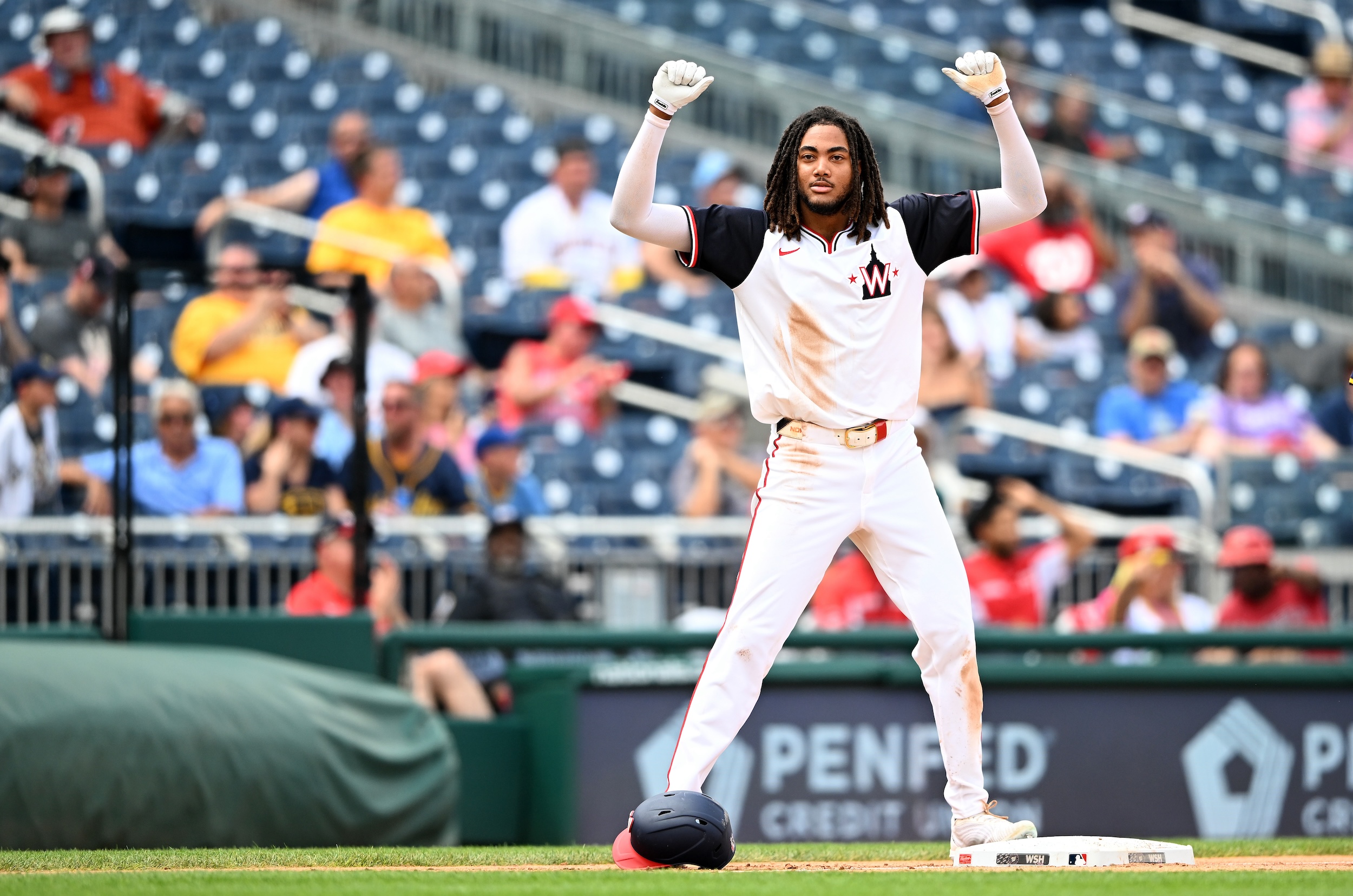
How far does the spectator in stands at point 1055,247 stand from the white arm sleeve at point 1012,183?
26.2ft

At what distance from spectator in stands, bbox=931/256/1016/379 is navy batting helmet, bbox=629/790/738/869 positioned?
720 cm

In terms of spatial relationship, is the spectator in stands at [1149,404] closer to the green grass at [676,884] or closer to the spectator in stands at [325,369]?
the spectator in stands at [325,369]

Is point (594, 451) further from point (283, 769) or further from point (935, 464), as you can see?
point (283, 769)

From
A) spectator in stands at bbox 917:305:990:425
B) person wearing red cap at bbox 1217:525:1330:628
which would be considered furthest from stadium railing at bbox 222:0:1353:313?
person wearing red cap at bbox 1217:525:1330:628

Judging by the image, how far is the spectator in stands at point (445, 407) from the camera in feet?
32.4

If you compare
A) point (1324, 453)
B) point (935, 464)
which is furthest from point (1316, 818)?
point (1324, 453)

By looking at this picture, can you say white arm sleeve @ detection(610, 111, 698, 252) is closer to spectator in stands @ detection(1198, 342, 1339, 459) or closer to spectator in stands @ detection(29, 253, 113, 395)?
spectator in stands @ detection(29, 253, 113, 395)

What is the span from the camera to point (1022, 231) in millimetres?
12969

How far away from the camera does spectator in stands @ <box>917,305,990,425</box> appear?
414 inches

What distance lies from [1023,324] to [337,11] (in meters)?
5.75

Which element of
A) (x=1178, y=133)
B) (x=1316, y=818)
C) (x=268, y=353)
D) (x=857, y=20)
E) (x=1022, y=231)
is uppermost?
(x=857, y=20)

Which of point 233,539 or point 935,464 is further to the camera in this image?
point 935,464

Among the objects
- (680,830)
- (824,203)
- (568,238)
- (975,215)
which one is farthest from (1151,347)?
(680,830)

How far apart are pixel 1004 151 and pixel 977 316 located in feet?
24.2
